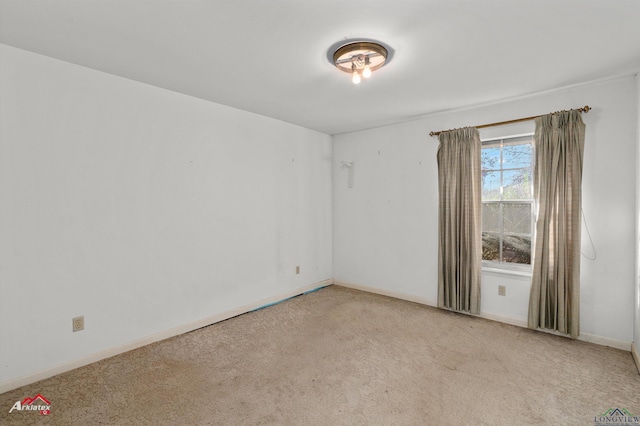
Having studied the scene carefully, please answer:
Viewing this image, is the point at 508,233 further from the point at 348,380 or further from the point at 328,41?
the point at 328,41

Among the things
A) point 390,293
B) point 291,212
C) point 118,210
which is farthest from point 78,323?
point 390,293

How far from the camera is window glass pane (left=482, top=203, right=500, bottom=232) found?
355 cm

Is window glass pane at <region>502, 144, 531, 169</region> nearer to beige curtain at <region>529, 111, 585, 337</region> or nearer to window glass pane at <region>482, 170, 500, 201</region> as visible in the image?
window glass pane at <region>482, 170, 500, 201</region>

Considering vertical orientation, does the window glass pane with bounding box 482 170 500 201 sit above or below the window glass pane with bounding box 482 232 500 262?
above

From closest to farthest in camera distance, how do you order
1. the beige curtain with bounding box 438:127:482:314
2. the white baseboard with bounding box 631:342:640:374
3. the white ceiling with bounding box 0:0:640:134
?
the white ceiling with bounding box 0:0:640:134, the white baseboard with bounding box 631:342:640:374, the beige curtain with bounding box 438:127:482:314

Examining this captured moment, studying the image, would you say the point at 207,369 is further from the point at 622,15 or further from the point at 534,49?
the point at 622,15

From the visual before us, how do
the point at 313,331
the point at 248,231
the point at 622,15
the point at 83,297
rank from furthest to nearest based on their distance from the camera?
the point at 248,231 < the point at 313,331 < the point at 83,297 < the point at 622,15

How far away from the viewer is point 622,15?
1.82 m

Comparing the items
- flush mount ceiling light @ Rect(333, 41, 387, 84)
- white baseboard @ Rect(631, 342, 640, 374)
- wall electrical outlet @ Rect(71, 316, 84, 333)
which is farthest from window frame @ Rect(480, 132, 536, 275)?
wall electrical outlet @ Rect(71, 316, 84, 333)

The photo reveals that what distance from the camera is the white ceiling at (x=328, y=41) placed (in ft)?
5.76

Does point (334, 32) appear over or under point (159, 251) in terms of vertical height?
over

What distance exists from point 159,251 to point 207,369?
1.20 metres

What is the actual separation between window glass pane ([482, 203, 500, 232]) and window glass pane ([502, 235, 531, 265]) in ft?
0.53

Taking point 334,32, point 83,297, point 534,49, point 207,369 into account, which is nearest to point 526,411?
point 207,369
